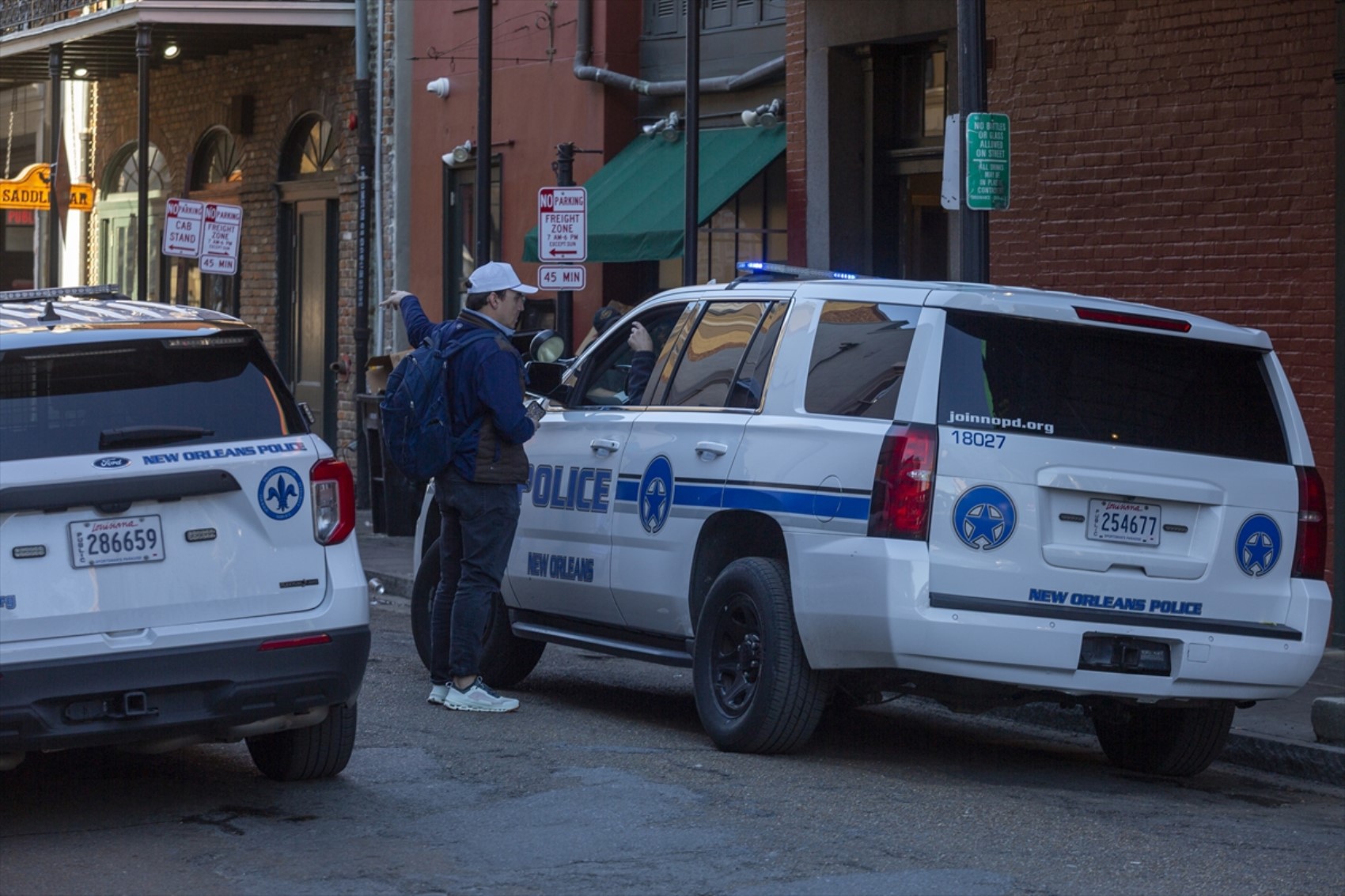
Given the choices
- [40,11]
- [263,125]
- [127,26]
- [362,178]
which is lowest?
[362,178]

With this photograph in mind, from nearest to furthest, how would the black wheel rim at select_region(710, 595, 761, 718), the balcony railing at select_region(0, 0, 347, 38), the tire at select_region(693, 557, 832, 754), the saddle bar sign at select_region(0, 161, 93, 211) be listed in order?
the tire at select_region(693, 557, 832, 754) → the black wheel rim at select_region(710, 595, 761, 718) → the balcony railing at select_region(0, 0, 347, 38) → the saddle bar sign at select_region(0, 161, 93, 211)

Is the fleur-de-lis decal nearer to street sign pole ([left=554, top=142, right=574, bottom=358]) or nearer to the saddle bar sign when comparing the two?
street sign pole ([left=554, top=142, right=574, bottom=358])

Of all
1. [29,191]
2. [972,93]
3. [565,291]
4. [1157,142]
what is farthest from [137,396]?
[29,191]

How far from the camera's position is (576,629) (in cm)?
944

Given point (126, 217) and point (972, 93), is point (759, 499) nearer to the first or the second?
point (972, 93)

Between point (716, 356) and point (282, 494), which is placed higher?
point (716, 356)

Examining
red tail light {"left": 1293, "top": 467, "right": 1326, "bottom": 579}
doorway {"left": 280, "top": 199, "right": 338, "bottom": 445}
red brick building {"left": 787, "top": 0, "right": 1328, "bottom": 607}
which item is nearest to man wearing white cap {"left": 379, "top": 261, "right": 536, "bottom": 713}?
red tail light {"left": 1293, "top": 467, "right": 1326, "bottom": 579}

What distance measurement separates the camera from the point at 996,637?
7359 millimetres

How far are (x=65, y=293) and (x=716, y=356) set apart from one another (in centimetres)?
268

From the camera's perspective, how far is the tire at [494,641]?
1006 cm

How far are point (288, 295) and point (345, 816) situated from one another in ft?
62.1

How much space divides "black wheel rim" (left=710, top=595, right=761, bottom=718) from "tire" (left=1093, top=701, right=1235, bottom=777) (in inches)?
58.5

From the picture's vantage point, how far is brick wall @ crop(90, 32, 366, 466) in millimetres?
23453

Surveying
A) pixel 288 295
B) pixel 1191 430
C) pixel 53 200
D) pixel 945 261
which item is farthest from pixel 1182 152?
pixel 53 200
